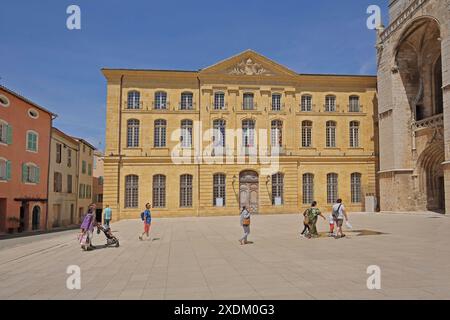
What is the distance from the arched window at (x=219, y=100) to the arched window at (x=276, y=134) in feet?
15.8

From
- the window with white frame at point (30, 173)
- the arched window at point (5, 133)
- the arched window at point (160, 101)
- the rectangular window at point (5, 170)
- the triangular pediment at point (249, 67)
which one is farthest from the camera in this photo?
the triangular pediment at point (249, 67)

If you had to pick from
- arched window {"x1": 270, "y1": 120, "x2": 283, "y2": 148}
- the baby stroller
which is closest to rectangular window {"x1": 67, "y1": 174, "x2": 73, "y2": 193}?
arched window {"x1": 270, "y1": 120, "x2": 283, "y2": 148}

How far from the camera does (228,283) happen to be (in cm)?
719

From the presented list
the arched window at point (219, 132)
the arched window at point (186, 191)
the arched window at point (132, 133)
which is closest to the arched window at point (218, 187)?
the arched window at point (186, 191)

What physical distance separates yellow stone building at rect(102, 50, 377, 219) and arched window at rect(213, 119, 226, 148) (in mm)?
88

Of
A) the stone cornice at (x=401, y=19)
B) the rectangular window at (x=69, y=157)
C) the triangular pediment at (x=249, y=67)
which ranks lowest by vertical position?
the rectangular window at (x=69, y=157)

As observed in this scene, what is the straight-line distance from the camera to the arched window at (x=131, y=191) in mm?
31156

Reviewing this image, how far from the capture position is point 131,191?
3128 cm

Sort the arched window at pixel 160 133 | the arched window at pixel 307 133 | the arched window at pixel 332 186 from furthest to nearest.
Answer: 1. the arched window at pixel 307 133
2. the arched window at pixel 332 186
3. the arched window at pixel 160 133

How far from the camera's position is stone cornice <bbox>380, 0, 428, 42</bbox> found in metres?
26.8

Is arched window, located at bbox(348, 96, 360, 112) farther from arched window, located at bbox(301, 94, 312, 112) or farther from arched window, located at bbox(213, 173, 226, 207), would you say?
arched window, located at bbox(213, 173, 226, 207)

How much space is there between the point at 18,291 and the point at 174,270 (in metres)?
3.17

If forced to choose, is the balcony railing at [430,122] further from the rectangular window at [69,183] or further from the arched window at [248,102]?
the rectangular window at [69,183]
